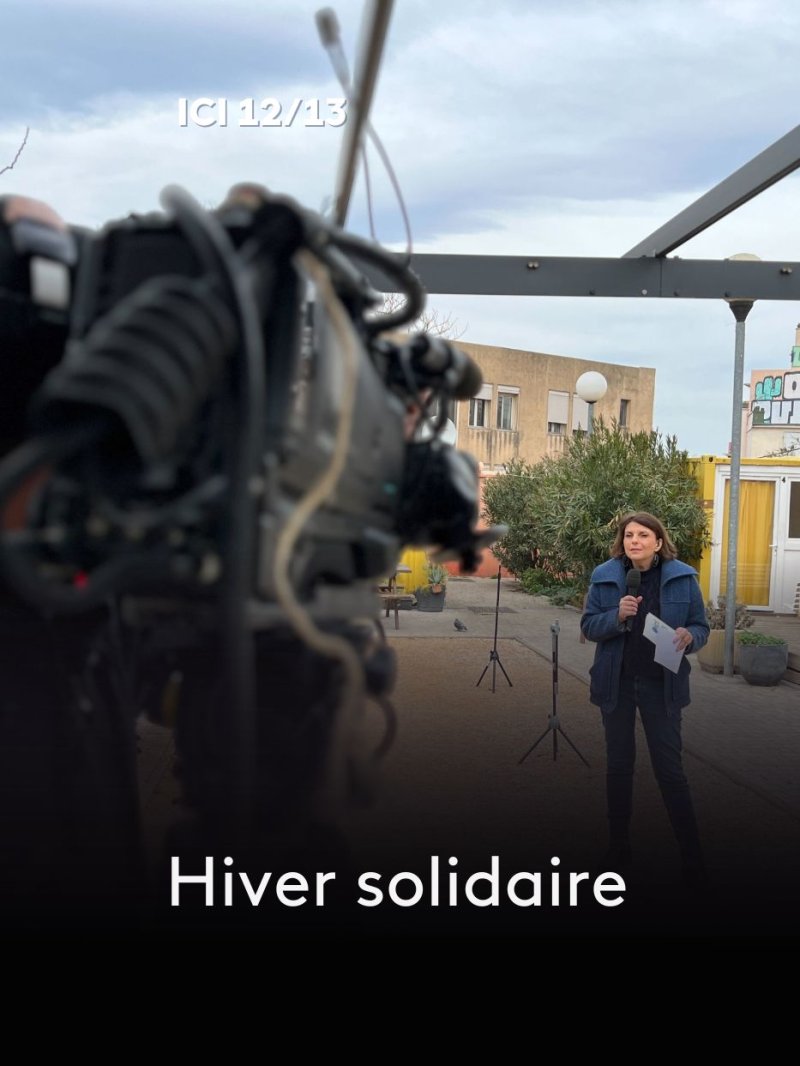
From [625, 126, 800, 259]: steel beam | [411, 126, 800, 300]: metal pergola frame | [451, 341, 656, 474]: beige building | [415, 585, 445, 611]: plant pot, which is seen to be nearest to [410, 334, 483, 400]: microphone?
[411, 126, 800, 300]: metal pergola frame

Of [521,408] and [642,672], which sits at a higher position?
[521,408]

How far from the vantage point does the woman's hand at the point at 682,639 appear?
5.23 m

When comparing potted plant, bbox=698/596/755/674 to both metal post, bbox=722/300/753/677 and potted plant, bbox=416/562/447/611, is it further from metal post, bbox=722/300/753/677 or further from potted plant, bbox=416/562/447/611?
potted plant, bbox=416/562/447/611

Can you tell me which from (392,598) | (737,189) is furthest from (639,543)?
(392,598)

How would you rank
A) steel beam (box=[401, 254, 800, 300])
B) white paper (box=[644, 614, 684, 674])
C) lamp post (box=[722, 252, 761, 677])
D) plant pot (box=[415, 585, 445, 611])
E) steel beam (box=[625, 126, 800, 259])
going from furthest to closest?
1. plant pot (box=[415, 585, 445, 611])
2. lamp post (box=[722, 252, 761, 677])
3. white paper (box=[644, 614, 684, 674])
4. steel beam (box=[625, 126, 800, 259])
5. steel beam (box=[401, 254, 800, 300])

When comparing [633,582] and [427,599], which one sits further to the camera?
[427,599]

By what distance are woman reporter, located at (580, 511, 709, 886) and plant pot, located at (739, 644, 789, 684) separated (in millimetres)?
6876

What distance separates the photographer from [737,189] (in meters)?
4.55

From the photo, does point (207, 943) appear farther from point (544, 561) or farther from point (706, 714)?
point (544, 561)

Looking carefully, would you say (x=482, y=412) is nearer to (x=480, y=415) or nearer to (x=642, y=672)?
(x=480, y=415)

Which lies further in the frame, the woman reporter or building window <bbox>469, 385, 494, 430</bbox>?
building window <bbox>469, 385, 494, 430</bbox>

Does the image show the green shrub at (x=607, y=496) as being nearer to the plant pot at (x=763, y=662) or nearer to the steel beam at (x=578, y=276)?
→ the plant pot at (x=763, y=662)

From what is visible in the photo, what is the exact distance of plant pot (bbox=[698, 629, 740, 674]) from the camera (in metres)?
12.7

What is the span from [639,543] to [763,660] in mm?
7121
